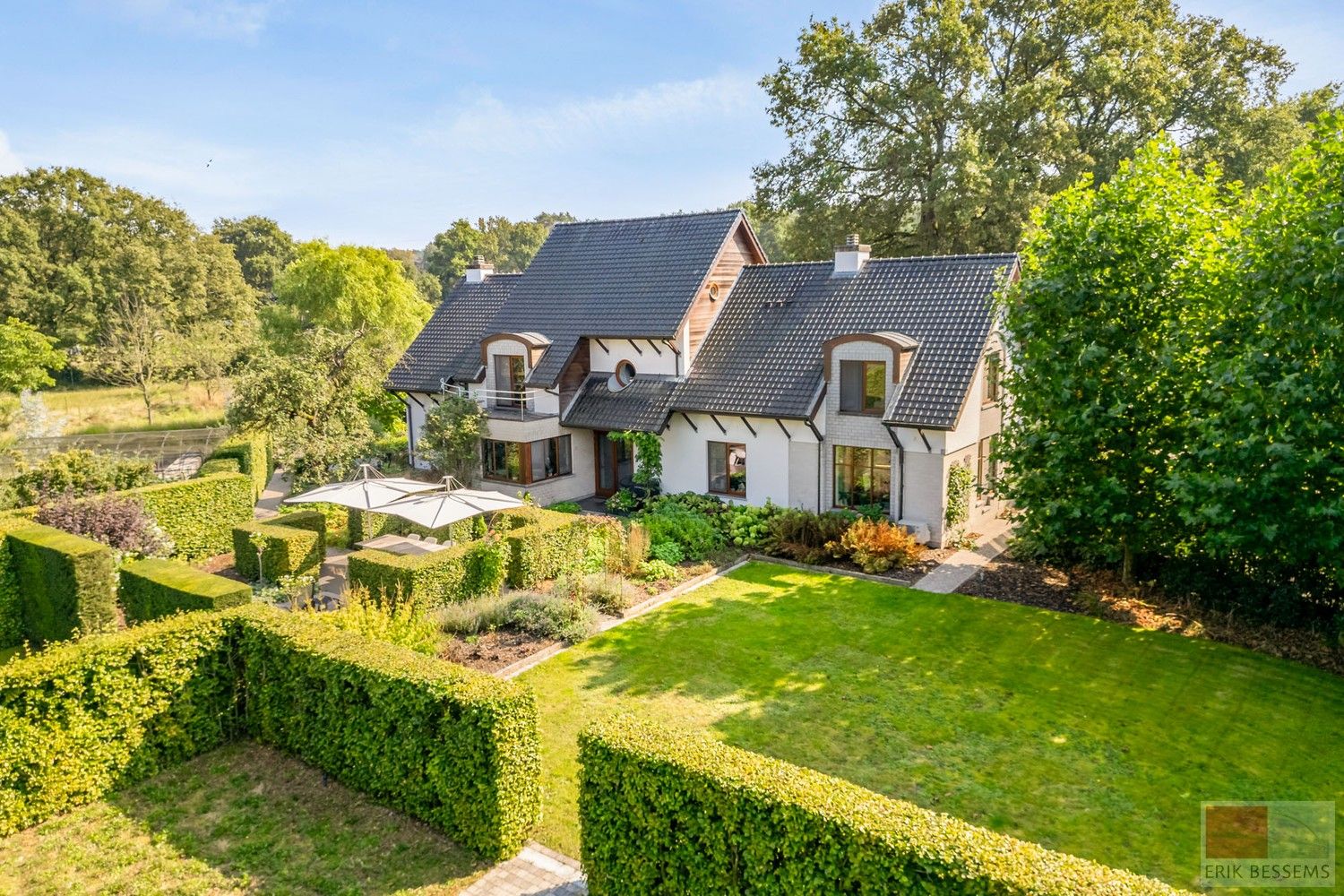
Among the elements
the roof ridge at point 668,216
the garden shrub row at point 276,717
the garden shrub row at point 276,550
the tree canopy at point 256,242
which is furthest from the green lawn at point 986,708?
the tree canopy at point 256,242

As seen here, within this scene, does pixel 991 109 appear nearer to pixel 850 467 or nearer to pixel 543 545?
pixel 850 467

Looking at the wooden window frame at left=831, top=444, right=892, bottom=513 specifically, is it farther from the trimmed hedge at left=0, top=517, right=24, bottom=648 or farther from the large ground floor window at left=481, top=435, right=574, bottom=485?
the trimmed hedge at left=0, top=517, right=24, bottom=648

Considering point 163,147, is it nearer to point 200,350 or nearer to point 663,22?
point 663,22

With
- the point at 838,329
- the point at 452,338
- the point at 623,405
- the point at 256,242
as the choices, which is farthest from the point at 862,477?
the point at 256,242

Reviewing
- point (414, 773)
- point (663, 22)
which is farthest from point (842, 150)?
point (414, 773)

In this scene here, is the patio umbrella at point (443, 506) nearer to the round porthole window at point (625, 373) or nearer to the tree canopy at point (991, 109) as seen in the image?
the round porthole window at point (625, 373)
